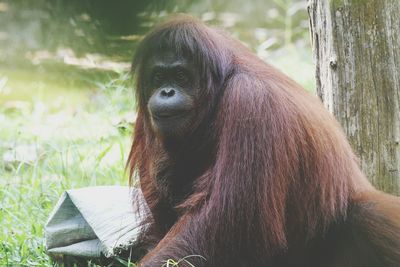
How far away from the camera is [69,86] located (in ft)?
3.17

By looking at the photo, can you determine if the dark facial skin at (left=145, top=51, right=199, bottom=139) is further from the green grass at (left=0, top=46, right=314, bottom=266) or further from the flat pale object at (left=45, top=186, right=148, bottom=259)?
the flat pale object at (left=45, top=186, right=148, bottom=259)

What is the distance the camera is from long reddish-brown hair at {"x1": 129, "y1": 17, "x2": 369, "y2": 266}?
312 centimetres

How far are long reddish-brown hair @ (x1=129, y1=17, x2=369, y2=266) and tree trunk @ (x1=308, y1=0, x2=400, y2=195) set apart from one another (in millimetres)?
471

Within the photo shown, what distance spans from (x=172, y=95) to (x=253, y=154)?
55cm

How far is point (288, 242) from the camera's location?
3373 millimetres

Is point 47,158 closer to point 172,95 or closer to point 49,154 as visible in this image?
point 49,154

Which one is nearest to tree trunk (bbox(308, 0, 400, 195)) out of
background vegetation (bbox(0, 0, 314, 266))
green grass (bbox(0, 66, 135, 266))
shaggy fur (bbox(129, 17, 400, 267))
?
shaggy fur (bbox(129, 17, 400, 267))

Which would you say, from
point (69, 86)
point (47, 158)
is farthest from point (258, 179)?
point (47, 158)

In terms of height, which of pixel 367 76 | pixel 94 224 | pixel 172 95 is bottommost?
pixel 94 224

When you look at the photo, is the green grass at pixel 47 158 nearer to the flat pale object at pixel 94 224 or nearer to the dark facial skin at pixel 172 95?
the flat pale object at pixel 94 224

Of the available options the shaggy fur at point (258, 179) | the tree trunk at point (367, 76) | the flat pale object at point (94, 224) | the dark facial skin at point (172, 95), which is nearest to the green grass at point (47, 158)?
the flat pale object at point (94, 224)

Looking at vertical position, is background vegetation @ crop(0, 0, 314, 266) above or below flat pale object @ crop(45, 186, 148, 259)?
above

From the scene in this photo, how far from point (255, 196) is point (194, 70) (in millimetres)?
763

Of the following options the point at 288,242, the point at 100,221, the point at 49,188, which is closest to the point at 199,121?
the point at 288,242
